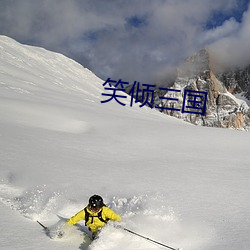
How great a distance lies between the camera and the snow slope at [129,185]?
5.30 metres

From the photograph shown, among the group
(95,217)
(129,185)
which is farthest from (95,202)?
(129,185)

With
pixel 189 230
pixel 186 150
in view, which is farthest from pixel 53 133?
pixel 189 230

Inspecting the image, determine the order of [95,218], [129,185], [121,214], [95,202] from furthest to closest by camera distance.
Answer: [129,185] → [121,214] → [95,218] → [95,202]

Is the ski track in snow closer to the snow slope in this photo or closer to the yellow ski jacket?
the snow slope

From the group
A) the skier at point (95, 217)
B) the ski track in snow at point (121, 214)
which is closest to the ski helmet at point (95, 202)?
the skier at point (95, 217)

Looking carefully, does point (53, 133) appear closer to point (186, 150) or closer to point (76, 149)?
point (76, 149)

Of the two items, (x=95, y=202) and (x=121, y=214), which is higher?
(x=95, y=202)

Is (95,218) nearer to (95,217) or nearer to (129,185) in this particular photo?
(95,217)

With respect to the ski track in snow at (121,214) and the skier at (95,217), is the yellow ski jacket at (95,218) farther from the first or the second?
the ski track in snow at (121,214)

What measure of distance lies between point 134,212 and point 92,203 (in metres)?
1.19

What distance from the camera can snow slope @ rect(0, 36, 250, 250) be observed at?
530cm

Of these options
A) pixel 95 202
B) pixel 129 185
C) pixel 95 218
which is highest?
pixel 129 185

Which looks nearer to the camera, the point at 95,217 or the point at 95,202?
the point at 95,202

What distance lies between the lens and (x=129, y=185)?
7.77 meters
